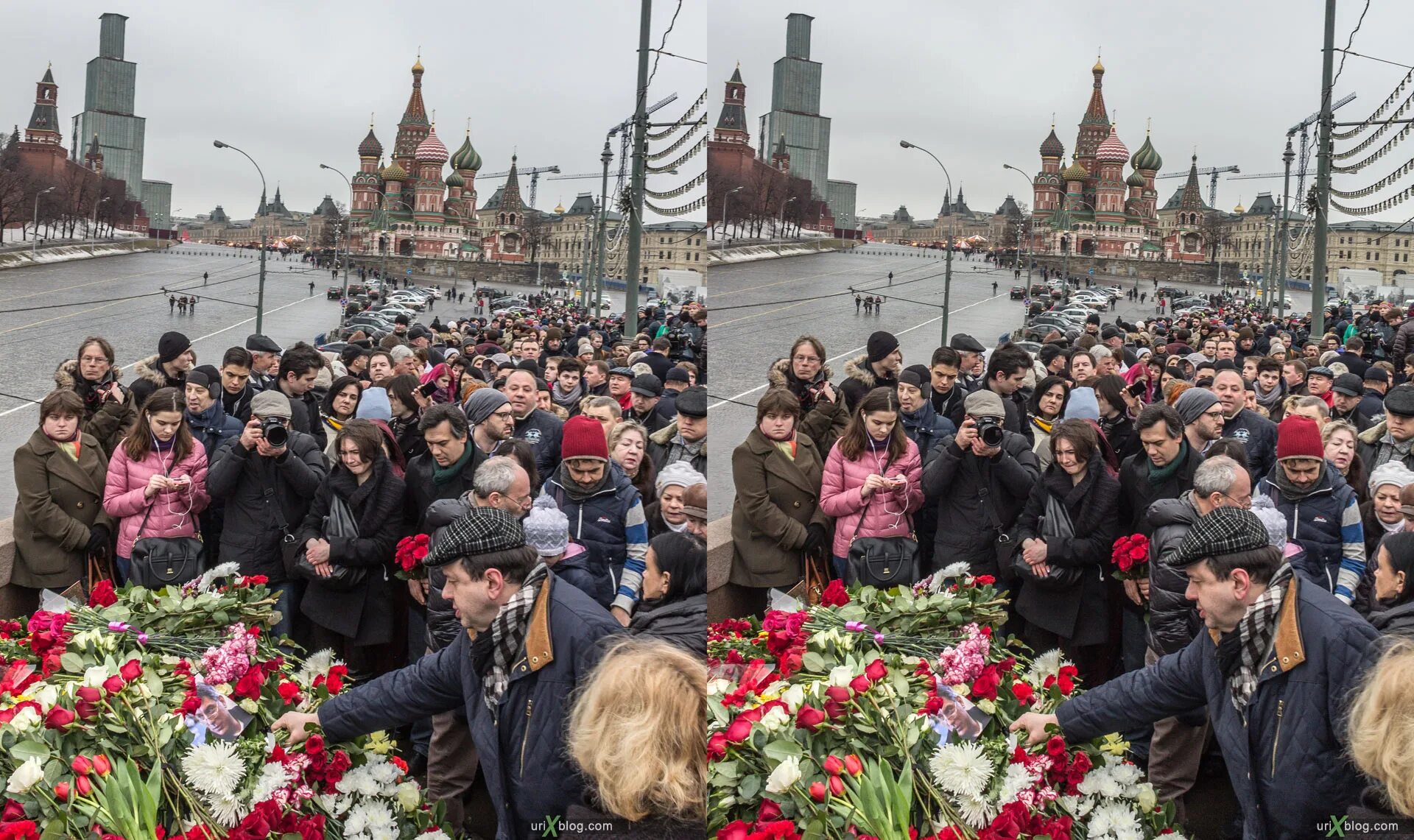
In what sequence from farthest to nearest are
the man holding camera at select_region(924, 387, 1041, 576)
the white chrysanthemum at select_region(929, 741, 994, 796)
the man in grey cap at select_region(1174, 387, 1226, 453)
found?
the man in grey cap at select_region(1174, 387, 1226, 453) < the man holding camera at select_region(924, 387, 1041, 576) < the white chrysanthemum at select_region(929, 741, 994, 796)

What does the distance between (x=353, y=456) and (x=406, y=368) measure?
340 cm

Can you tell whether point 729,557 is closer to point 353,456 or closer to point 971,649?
point 971,649

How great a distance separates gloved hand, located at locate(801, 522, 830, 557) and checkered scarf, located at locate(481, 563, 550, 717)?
4.26 ft

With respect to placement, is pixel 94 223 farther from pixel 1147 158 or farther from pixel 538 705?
pixel 1147 158

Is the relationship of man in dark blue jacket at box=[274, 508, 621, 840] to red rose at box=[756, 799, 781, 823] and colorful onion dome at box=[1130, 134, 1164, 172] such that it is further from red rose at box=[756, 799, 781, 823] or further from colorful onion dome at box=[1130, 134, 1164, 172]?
colorful onion dome at box=[1130, 134, 1164, 172]

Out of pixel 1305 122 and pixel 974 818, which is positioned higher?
pixel 1305 122

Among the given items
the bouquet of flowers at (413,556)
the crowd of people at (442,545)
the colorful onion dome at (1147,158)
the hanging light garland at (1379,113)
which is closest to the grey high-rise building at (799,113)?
the crowd of people at (442,545)

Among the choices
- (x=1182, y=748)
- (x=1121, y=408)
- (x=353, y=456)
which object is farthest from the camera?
(x=1121, y=408)

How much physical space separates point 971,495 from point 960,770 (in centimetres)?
163

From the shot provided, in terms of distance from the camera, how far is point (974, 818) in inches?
119

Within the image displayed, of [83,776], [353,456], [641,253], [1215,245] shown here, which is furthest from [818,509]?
[1215,245]

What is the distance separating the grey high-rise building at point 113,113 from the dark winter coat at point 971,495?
3043 mm

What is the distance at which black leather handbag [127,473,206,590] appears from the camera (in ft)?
11.7

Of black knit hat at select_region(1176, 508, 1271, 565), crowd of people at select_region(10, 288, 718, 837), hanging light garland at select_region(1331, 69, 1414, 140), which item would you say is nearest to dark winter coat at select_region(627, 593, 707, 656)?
crowd of people at select_region(10, 288, 718, 837)
